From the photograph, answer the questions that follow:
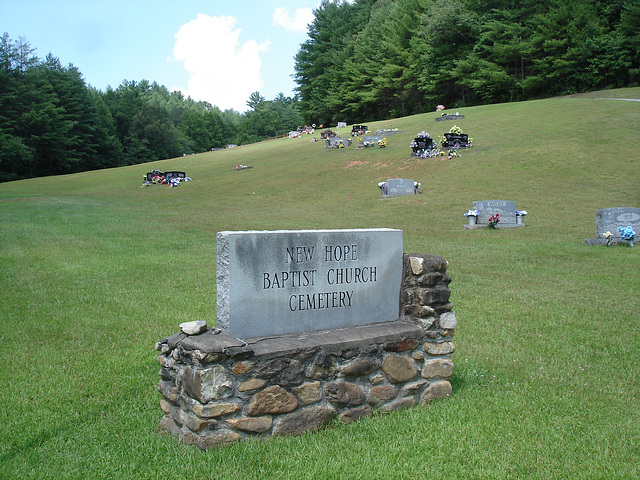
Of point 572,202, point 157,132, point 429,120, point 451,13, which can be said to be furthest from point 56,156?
point 572,202

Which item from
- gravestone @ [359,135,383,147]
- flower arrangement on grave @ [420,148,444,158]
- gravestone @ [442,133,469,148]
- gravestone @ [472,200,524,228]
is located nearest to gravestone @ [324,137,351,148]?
gravestone @ [359,135,383,147]

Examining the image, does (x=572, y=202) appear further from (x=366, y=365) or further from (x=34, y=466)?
(x=34, y=466)

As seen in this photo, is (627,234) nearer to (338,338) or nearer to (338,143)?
(338,338)

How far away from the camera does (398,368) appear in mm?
4426

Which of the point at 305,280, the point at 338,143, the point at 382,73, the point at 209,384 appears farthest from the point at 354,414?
the point at 382,73

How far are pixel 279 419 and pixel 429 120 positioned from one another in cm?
4818

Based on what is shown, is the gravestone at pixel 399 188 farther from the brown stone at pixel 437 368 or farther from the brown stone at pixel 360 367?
the brown stone at pixel 360 367

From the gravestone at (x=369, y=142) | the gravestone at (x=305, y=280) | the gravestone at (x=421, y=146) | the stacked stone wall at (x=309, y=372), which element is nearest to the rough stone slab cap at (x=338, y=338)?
the stacked stone wall at (x=309, y=372)

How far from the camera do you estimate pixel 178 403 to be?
3.87 m

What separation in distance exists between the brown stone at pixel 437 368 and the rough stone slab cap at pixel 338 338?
0.88ft

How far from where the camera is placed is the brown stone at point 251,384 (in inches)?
145

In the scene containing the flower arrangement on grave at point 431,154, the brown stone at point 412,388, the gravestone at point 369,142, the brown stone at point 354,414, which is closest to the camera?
the brown stone at point 354,414

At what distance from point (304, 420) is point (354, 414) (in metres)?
0.47

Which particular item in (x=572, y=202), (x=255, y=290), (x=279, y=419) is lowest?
(x=572, y=202)
